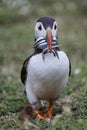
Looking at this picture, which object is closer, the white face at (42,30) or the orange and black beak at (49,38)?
the orange and black beak at (49,38)

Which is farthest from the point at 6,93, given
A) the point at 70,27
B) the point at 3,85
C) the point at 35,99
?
the point at 70,27

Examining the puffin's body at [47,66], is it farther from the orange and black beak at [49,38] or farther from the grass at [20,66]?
the grass at [20,66]

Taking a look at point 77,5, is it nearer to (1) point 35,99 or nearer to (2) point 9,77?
(2) point 9,77

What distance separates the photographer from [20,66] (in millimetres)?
10500

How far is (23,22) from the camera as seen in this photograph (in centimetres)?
1433

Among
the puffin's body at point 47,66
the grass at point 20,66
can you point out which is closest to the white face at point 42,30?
the puffin's body at point 47,66

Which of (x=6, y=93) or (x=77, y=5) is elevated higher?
(x=77, y=5)

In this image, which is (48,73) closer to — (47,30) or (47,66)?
(47,66)

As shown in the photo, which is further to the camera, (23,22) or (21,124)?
(23,22)

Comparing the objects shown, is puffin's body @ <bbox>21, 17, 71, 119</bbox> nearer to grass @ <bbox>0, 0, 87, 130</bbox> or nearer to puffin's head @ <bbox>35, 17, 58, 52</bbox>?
puffin's head @ <bbox>35, 17, 58, 52</bbox>

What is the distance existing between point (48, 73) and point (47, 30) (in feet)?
1.63

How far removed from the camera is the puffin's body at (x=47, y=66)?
20.6 ft

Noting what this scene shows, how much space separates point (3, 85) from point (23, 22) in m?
5.79

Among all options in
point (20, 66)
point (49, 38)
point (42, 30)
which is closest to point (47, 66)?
point (49, 38)
